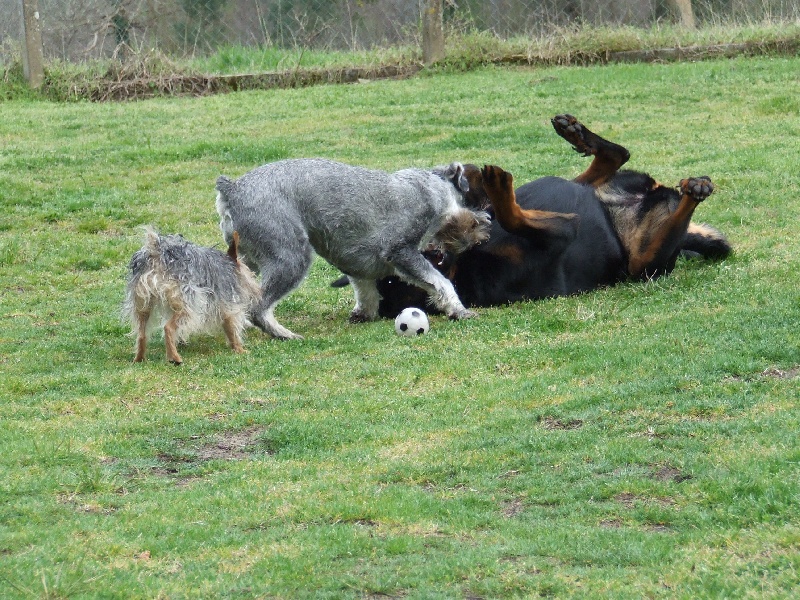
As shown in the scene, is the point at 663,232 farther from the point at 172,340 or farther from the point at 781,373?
the point at 172,340

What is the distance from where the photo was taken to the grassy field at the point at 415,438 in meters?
4.41

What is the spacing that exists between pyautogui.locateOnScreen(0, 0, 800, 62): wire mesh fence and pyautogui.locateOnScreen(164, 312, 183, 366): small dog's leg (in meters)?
12.3

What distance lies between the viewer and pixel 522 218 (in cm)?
884

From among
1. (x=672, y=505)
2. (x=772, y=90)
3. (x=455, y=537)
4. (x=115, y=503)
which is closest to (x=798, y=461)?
(x=672, y=505)

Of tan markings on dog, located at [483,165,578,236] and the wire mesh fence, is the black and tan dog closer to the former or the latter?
tan markings on dog, located at [483,165,578,236]

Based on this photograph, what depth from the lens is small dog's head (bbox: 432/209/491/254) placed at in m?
8.88

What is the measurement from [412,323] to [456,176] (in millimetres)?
1387

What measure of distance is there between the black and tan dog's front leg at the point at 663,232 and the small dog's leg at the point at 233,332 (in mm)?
3163

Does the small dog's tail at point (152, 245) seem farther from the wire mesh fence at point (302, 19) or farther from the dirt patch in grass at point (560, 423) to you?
the wire mesh fence at point (302, 19)

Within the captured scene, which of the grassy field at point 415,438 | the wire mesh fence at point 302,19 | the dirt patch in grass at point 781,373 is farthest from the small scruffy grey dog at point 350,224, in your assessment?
the wire mesh fence at point 302,19

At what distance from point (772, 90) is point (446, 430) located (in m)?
11.6

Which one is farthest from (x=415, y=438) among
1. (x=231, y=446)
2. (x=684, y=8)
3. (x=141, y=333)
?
(x=684, y=8)

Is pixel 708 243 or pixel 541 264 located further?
pixel 708 243

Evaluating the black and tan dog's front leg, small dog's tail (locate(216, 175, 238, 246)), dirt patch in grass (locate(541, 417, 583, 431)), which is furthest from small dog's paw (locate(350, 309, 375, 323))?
dirt patch in grass (locate(541, 417, 583, 431))
